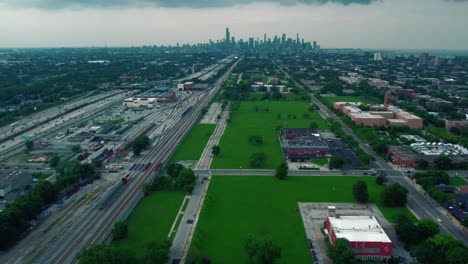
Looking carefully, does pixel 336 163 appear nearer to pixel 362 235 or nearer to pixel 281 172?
pixel 281 172

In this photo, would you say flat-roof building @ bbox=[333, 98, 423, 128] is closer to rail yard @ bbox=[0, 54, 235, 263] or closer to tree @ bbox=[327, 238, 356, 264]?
rail yard @ bbox=[0, 54, 235, 263]

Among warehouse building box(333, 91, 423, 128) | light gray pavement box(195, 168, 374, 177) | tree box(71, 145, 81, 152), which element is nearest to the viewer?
light gray pavement box(195, 168, 374, 177)

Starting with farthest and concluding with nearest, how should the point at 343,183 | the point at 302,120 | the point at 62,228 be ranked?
the point at 302,120 → the point at 343,183 → the point at 62,228

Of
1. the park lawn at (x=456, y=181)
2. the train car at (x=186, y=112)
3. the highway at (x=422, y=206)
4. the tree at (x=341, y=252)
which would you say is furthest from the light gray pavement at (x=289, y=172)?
the train car at (x=186, y=112)

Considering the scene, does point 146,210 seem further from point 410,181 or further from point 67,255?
point 410,181

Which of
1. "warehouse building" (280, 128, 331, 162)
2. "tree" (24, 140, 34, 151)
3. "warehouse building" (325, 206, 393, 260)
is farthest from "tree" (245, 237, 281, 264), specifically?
"tree" (24, 140, 34, 151)

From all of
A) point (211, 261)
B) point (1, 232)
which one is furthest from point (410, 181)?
point (1, 232)

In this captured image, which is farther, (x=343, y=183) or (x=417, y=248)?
(x=343, y=183)
